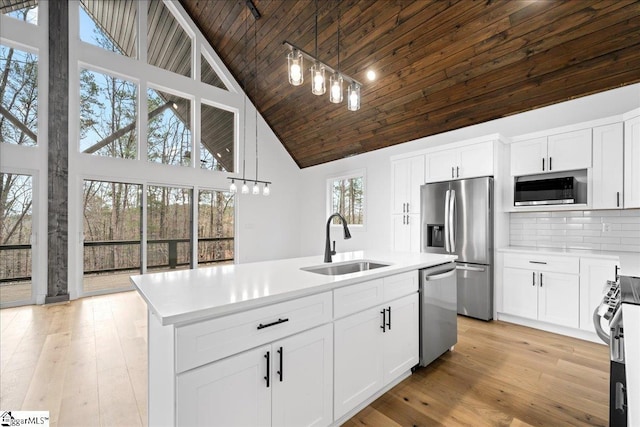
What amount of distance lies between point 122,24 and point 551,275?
755cm

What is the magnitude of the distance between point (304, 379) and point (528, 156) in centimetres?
363

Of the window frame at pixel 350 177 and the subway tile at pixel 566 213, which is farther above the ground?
the window frame at pixel 350 177

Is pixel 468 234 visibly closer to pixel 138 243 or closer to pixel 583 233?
pixel 583 233

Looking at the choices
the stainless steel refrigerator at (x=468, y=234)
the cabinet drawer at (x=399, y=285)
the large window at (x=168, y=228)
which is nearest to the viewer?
the cabinet drawer at (x=399, y=285)

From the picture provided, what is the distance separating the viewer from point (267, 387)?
1320 millimetres

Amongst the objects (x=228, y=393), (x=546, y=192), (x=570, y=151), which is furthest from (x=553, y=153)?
(x=228, y=393)

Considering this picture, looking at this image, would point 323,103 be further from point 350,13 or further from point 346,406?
point 346,406

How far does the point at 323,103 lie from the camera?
5098mm

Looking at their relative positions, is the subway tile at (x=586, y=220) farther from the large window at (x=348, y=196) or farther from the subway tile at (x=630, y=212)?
the large window at (x=348, y=196)

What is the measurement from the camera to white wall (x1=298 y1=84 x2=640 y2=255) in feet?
10.4

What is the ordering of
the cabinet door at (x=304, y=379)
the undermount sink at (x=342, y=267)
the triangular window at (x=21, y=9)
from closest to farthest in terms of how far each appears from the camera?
the cabinet door at (x=304, y=379)
the undermount sink at (x=342, y=267)
the triangular window at (x=21, y=9)

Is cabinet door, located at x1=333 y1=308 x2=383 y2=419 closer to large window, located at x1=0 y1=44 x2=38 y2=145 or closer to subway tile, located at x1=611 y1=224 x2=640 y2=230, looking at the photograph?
subway tile, located at x1=611 y1=224 x2=640 y2=230

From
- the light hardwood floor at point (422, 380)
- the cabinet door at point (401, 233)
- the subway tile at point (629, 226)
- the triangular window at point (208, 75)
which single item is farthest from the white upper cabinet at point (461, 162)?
the triangular window at point (208, 75)

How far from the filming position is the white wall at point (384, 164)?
3.16 metres
